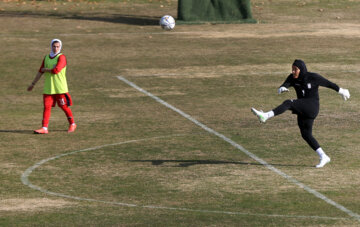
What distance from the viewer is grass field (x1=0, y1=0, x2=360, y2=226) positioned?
40.1ft

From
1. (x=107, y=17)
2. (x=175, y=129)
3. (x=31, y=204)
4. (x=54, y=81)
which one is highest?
A: (x=54, y=81)

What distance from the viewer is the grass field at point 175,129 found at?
40.1ft

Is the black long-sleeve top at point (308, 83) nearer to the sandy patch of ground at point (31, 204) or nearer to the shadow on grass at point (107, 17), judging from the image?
the sandy patch of ground at point (31, 204)

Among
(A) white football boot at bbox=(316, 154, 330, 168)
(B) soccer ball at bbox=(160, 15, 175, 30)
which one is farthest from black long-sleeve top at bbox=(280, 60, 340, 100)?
(B) soccer ball at bbox=(160, 15, 175, 30)

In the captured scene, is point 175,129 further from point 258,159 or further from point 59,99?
point 258,159

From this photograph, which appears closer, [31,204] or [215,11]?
[31,204]

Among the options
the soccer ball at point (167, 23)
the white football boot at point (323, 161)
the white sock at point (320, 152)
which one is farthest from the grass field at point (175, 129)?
the soccer ball at point (167, 23)

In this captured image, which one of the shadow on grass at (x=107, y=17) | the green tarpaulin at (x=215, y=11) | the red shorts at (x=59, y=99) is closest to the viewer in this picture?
the red shorts at (x=59, y=99)

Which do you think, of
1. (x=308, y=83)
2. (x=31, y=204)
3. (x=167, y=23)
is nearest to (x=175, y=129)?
(x=308, y=83)

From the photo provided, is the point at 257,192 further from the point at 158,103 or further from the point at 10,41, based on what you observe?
the point at 10,41

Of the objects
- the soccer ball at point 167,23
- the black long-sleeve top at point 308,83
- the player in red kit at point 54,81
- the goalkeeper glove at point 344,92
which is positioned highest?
the black long-sleeve top at point 308,83

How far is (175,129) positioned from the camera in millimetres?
18219

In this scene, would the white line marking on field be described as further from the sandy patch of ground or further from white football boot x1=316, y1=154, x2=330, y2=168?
the sandy patch of ground

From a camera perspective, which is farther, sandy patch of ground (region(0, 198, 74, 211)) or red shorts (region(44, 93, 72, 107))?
red shorts (region(44, 93, 72, 107))
